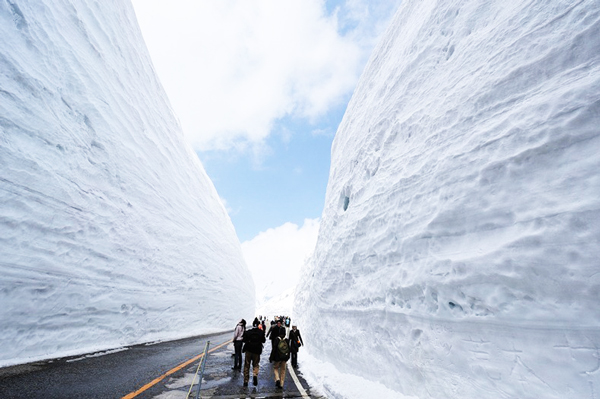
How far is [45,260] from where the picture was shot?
8086 millimetres

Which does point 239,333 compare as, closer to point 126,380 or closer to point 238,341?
point 238,341

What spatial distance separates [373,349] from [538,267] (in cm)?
344

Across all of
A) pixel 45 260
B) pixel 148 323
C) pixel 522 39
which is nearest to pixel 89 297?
pixel 45 260

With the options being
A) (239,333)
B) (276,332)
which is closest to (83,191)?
(239,333)

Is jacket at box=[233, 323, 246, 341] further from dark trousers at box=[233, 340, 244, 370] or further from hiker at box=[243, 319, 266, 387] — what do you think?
hiker at box=[243, 319, 266, 387]

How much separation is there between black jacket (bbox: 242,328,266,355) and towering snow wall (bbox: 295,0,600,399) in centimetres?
202

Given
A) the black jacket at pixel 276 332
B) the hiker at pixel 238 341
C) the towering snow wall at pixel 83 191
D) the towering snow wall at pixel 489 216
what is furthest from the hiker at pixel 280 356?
the towering snow wall at pixel 83 191

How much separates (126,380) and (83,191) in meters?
7.27

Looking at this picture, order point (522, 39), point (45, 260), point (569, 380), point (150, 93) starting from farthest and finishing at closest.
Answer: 1. point (150, 93)
2. point (45, 260)
3. point (522, 39)
4. point (569, 380)

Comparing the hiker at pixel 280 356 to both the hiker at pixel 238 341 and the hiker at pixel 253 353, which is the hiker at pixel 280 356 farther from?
the hiker at pixel 238 341

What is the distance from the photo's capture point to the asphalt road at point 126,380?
4484 millimetres

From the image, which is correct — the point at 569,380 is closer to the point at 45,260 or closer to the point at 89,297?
the point at 45,260

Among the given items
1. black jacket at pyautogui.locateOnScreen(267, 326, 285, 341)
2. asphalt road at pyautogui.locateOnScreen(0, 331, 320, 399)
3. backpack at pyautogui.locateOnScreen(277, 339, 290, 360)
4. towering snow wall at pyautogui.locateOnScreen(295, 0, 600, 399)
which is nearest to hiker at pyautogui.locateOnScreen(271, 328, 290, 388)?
backpack at pyautogui.locateOnScreen(277, 339, 290, 360)

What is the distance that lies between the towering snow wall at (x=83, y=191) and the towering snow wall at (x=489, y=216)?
8419mm
